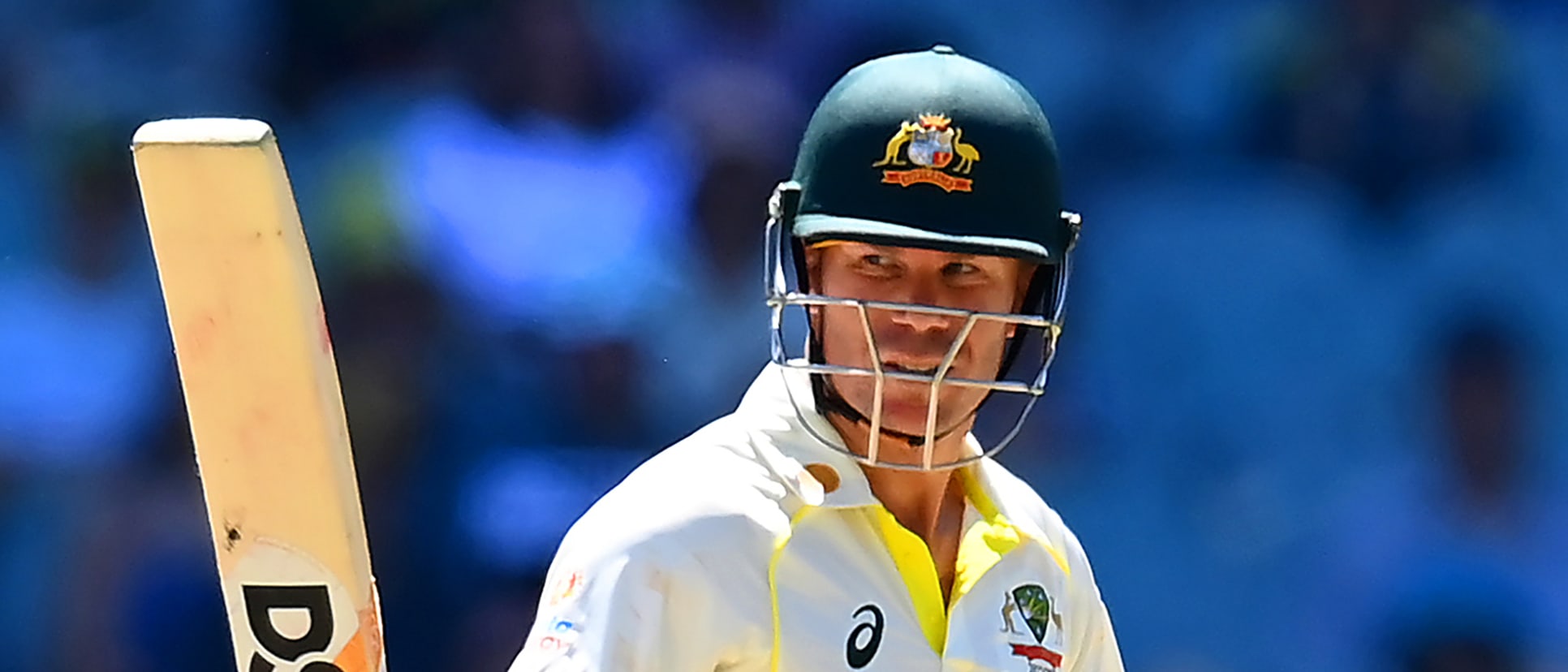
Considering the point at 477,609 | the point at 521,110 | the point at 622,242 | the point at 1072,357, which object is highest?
the point at 521,110

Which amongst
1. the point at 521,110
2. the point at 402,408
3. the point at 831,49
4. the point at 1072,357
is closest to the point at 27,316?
the point at 402,408

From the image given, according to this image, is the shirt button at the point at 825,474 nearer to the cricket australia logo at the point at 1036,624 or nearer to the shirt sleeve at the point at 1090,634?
the cricket australia logo at the point at 1036,624

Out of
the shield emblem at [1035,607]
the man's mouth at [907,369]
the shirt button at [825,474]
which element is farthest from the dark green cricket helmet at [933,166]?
the shield emblem at [1035,607]

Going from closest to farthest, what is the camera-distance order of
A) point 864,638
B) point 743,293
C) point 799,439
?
point 864,638 → point 799,439 → point 743,293

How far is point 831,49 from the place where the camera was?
4012 mm

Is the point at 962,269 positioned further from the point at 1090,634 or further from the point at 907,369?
the point at 1090,634

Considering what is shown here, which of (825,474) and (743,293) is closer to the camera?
(825,474)

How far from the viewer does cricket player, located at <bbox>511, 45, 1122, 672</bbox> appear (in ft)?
6.69

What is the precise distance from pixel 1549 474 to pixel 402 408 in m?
2.24

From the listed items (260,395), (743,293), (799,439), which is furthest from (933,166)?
(743,293)

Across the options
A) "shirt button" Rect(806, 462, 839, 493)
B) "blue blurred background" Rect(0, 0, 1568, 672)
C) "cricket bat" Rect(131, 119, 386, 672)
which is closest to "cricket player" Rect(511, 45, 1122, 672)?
"shirt button" Rect(806, 462, 839, 493)

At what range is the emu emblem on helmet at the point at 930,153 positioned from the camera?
2.25 meters

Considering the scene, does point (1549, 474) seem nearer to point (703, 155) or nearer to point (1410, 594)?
point (1410, 594)

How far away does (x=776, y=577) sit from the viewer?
2088 mm
